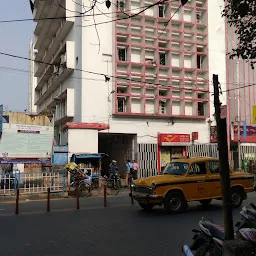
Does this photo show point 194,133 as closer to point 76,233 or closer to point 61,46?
point 61,46

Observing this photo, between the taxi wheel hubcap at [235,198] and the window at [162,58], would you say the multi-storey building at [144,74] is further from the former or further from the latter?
the taxi wheel hubcap at [235,198]

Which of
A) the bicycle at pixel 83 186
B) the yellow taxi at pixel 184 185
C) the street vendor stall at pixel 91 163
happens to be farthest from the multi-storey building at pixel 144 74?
the yellow taxi at pixel 184 185

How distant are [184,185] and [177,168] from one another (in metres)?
0.84

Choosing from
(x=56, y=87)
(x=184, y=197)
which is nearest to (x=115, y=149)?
(x=56, y=87)

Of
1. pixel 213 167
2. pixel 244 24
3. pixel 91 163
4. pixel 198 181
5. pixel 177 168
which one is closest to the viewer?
pixel 244 24

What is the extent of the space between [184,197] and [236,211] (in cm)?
179

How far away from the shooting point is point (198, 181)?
42.6ft

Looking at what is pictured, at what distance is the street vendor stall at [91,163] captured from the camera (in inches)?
840

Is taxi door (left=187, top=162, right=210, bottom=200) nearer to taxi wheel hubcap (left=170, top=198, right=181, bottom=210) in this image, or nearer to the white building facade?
taxi wheel hubcap (left=170, top=198, right=181, bottom=210)

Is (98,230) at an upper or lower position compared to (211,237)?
lower

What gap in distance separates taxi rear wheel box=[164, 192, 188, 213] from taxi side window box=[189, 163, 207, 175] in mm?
947

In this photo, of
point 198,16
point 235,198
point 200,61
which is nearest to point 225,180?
point 235,198

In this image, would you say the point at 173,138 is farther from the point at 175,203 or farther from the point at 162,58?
the point at 175,203

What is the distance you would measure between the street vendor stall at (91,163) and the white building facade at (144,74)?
4647 millimetres
